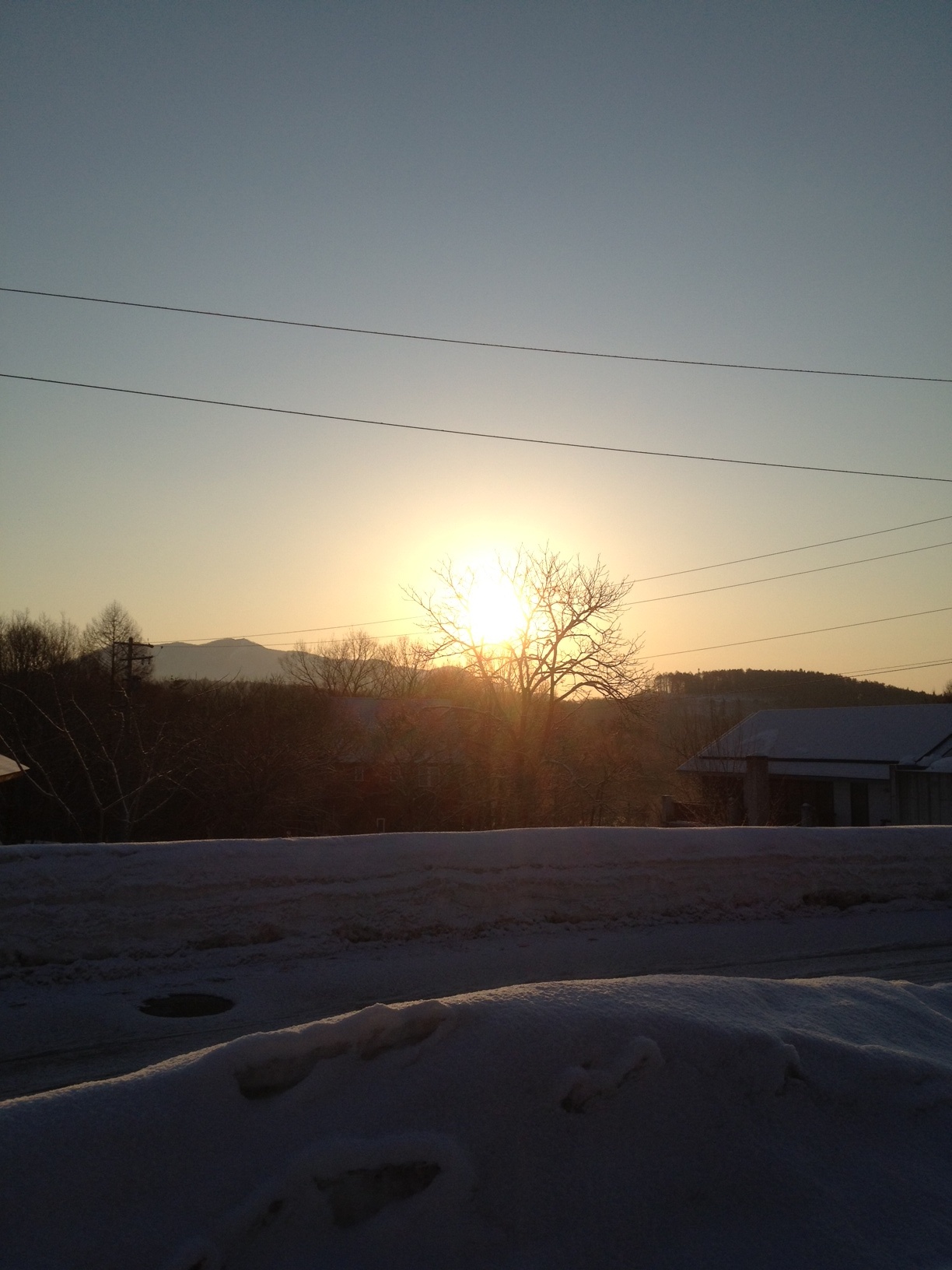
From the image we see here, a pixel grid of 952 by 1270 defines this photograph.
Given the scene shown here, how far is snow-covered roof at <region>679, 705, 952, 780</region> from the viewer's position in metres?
31.3

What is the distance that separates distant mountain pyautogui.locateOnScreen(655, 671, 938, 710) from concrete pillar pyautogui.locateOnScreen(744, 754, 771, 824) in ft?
88.3

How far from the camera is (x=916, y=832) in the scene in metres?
9.50

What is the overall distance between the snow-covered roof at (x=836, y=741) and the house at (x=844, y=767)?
3cm

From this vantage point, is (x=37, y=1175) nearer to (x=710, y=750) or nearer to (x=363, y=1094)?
(x=363, y=1094)

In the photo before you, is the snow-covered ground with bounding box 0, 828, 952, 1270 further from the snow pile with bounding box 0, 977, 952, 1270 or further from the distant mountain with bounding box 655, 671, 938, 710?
the distant mountain with bounding box 655, 671, 938, 710

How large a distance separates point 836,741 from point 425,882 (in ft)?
98.5

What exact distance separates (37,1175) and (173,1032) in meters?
3.15

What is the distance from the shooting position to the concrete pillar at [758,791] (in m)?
25.6

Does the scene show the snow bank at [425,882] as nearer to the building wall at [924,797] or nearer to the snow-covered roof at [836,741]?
the building wall at [924,797]

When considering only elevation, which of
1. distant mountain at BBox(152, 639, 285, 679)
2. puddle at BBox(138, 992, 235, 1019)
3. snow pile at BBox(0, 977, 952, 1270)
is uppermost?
distant mountain at BBox(152, 639, 285, 679)

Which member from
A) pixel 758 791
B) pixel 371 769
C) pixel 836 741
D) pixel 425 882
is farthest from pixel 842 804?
pixel 425 882

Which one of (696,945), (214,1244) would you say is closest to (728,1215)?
(214,1244)

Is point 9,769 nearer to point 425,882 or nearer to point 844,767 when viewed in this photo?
point 425,882

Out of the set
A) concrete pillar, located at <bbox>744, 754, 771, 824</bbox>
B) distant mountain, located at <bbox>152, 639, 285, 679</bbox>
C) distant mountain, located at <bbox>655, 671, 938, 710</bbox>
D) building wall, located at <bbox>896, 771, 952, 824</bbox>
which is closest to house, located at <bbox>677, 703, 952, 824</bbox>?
building wall, located at <bbox>896, 771, 952, 824</bbox>
